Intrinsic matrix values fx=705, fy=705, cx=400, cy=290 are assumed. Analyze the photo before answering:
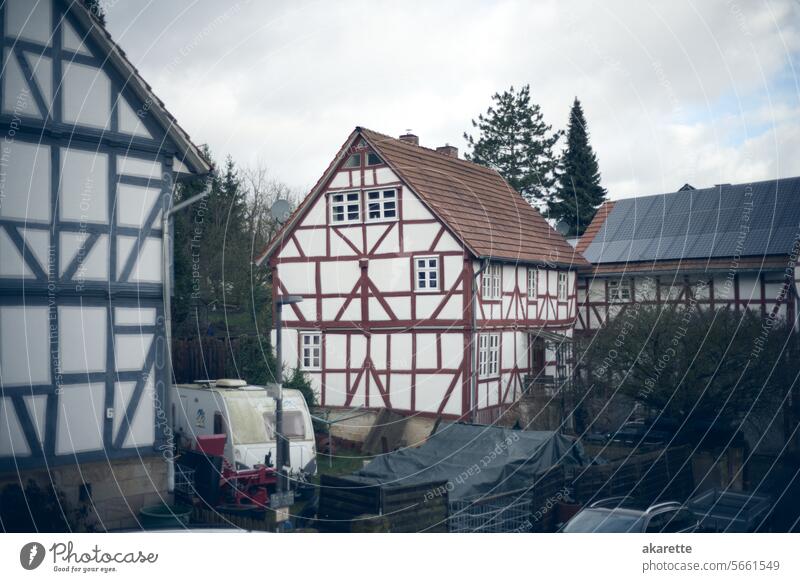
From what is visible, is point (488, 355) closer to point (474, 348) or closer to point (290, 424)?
point (474, 348)

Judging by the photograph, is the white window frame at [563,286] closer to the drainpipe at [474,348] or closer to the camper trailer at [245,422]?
the drainpipe at [474,348]

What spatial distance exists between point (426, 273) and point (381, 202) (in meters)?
1.92

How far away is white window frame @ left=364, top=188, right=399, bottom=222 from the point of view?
16.0 meters

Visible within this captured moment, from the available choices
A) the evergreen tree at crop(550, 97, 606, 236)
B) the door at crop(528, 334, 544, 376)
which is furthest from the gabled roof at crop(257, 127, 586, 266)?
the evergreen tree at crop(550, 97, 606, 236)

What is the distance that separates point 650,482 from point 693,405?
6.14ft

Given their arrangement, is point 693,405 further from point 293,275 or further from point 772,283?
point 293,275

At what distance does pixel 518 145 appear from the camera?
872 inches

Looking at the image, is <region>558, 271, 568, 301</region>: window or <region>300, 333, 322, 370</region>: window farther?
<region>558, 271, 568, 301</region>: window

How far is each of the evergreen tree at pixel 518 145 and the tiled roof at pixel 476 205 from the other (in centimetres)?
191

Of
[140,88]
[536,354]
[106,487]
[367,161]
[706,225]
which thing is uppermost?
[367,161]

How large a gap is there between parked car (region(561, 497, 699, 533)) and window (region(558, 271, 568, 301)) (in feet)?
36.8

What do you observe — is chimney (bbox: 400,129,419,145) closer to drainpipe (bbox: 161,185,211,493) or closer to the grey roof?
the grey roof

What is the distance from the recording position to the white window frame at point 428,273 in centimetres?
1577

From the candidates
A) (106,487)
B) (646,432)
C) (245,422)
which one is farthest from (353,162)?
(106,487)
